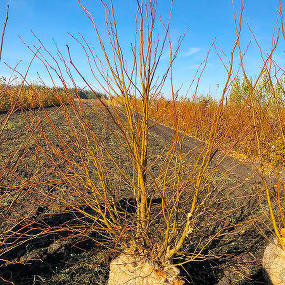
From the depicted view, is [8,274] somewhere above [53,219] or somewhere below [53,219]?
below

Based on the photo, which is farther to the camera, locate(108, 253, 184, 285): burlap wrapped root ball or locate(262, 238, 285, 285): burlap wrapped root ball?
locate(262, 238, 285, 285): burlap wrapped root ball

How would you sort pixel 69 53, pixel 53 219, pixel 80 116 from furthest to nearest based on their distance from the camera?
1. pixel 53 219
2. pixel 80 116
3. pixel 69 53

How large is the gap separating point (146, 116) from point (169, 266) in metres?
1.09

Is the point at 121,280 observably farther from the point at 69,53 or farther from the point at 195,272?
the point at 69,53

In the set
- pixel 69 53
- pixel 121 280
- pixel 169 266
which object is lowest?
pixel 121 280

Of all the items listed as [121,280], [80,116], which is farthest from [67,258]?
[80,116]

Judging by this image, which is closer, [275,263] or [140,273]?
[140,273]

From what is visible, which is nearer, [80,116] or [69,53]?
[69,53]

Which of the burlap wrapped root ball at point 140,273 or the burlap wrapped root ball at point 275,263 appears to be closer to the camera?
the burlap wrapped root ball at point 140,273

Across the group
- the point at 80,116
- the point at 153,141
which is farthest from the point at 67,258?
the point at 153,141

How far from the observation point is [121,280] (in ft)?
5.07

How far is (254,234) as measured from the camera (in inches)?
113

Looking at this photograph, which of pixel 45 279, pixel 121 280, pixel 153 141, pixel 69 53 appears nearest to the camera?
pixel 69 53

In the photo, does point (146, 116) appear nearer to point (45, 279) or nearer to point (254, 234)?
point (45, 279)
